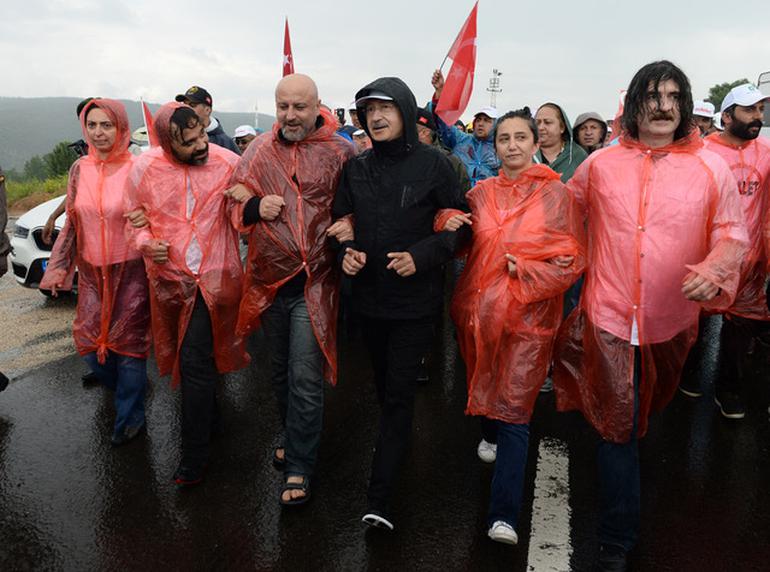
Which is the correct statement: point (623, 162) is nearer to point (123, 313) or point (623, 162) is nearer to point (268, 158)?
point (268, 158)

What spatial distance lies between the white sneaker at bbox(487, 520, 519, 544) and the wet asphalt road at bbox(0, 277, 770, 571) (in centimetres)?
6

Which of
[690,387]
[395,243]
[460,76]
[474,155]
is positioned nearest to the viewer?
[395,243]

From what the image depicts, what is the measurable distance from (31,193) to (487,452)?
16.1 meters

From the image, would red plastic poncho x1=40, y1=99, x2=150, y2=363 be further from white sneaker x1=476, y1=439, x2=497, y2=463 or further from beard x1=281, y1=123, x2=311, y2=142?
white sneaker x1=476, y1=439, x2=497, y2=463

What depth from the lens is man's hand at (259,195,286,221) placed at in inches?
110

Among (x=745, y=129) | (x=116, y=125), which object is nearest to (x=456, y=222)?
(x=116, y=125)

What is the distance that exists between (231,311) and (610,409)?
73.6 inches

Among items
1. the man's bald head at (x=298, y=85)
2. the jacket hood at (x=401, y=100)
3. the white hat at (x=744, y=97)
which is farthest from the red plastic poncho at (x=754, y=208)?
the man's bald head at (x=298, y=85)

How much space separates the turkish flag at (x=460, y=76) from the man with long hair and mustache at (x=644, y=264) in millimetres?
1386

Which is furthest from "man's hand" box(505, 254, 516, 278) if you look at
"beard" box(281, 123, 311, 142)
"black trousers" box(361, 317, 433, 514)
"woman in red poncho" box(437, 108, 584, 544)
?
"beard" box(281, 123, 311, 142)

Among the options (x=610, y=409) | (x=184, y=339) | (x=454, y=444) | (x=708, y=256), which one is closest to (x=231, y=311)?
(x=184, y=339)

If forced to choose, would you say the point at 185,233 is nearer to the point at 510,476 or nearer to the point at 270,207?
the point at 270,207

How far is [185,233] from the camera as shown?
3.06 metres

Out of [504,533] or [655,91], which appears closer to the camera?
[655,91]
